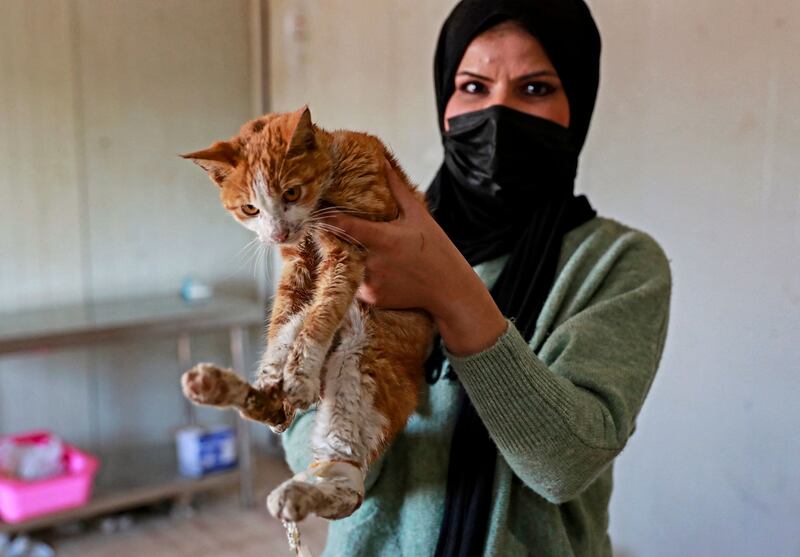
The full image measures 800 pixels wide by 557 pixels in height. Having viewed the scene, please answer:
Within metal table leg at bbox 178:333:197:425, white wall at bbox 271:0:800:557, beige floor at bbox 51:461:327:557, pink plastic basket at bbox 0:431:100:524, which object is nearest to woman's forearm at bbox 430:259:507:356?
white wall at bbox 271:0:800:557

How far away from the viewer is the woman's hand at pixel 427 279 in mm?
854

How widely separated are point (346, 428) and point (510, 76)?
58 centimetres

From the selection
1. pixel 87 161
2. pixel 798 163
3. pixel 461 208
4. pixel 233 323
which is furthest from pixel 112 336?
pixel 798 163

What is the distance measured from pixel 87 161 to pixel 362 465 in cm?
266

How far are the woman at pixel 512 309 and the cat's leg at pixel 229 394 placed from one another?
205 millimetres

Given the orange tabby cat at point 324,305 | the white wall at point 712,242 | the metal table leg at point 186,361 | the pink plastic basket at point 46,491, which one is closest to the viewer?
the orange tabby cat at point 324,305

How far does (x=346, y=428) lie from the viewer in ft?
2.78

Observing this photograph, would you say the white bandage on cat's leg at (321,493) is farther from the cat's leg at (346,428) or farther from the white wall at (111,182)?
the white wall at (111,182)

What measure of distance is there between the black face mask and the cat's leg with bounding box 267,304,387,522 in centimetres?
37

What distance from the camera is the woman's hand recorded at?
0.85 metres

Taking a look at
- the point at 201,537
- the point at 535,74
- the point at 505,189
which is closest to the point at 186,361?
the point at 201,537

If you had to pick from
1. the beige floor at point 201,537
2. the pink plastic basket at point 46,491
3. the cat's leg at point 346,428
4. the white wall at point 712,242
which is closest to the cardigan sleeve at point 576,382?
the cat's leg at point 346,428

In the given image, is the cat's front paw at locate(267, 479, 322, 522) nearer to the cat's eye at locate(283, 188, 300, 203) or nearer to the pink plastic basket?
the cat's eye at locate(283, 188, 300, 203)

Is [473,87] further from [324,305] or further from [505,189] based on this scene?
[324,305]
